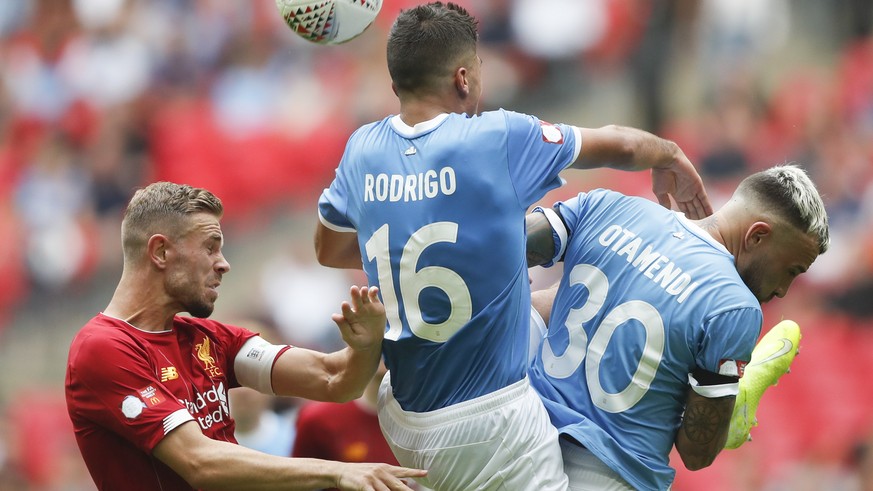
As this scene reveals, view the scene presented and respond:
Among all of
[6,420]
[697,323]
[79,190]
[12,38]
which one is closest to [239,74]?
[79,190]

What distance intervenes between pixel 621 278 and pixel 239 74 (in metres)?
6.84

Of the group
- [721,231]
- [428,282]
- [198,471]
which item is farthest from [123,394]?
[721,231]

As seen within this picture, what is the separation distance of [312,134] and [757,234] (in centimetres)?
624

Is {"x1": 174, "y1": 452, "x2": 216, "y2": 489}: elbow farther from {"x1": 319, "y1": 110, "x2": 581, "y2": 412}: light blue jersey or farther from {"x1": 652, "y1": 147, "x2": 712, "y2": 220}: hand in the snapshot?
{"x1": 652, "y1": 147, "x2": 712, "y2": 220}: hand

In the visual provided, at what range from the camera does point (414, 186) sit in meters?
3.58

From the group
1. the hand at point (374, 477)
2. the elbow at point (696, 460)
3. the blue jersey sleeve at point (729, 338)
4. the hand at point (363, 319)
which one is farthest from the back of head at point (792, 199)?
the hand at point (374, 477)

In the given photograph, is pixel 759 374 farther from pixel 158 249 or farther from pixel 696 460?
pixel 158 249

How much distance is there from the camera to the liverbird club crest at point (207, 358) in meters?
4.16

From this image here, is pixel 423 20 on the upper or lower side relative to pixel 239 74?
upper

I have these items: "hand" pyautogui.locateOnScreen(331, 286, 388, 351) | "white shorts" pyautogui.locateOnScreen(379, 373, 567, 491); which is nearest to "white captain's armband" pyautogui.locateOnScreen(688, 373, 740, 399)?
"white shorts" pyautogui.locateOnScreen(379, 373, 567, 491)

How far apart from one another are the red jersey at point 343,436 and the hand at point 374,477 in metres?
2.30

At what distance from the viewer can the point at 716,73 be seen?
28.8ft

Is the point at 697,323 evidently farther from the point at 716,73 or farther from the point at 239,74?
the point at 239,74

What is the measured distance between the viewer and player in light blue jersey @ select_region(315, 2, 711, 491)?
11.6ft
